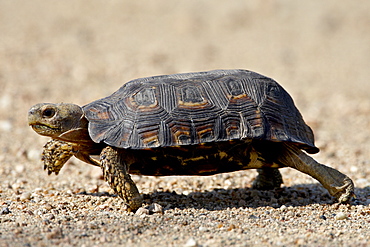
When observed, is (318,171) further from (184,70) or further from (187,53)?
(187,53)

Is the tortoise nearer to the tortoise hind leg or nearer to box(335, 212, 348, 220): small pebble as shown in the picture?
box(335, 212, 348, 220): small pebble

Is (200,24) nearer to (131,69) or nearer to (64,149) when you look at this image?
(131,69)

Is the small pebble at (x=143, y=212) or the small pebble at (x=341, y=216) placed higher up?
the small pebble at (x=341, y=216)

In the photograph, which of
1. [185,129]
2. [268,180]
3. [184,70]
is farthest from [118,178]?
[184,70]

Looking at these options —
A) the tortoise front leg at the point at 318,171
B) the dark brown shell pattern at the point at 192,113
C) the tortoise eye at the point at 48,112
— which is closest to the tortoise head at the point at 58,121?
the tortoise eye at the point at 48,112

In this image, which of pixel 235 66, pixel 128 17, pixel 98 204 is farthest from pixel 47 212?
pixel 128 17

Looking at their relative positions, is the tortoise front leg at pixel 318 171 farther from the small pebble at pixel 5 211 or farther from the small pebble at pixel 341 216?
the small pebble at pixel 5 211

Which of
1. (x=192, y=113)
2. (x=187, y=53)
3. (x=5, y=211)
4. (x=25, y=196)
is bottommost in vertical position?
(x=5, y=211)
